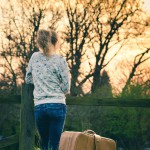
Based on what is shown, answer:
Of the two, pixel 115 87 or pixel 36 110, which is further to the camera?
pixel 115 87

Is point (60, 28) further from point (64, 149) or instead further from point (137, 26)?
point (64, 149)

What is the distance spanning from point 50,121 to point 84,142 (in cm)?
50

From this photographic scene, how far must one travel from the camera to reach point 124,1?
91.2 ft

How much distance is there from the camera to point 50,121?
432cm

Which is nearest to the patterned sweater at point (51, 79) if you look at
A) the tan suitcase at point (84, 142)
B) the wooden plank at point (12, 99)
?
the tan suitcase at point (84, 142)

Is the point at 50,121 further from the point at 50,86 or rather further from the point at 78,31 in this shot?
the point at 78,31

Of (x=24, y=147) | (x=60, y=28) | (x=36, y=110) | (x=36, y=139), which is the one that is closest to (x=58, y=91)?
(x=36, y=110)

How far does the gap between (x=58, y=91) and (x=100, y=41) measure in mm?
23682

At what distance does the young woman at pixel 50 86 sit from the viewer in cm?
426

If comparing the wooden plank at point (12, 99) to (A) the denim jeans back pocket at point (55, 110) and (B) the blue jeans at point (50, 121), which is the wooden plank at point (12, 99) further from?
(A) the denim jeans back pocket at point (55, 110)

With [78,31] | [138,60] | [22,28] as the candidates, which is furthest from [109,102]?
[138,60]

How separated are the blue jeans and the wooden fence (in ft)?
2.95

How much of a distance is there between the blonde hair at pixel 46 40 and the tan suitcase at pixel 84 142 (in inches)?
33.8

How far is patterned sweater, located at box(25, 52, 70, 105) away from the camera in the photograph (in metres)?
4.28
